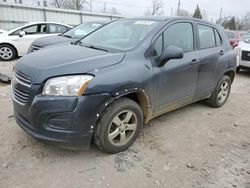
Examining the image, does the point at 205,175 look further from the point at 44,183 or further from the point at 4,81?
the point at 4,81

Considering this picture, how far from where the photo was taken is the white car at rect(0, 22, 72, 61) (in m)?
8.80

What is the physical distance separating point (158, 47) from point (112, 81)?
0.97 m

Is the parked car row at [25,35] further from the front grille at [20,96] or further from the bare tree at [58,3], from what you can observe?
the bare tree at [58,3]

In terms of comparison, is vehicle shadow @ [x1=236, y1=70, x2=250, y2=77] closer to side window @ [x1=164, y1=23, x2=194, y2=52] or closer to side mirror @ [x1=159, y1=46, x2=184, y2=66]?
side window @ [x1=164, y1=23, x2=194, y2=52]

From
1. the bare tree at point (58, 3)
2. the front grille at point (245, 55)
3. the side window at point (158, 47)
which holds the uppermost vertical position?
the bare tree at point (58, 3)

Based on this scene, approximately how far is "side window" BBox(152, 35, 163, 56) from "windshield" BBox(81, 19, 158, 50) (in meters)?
0.18

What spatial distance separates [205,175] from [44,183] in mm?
1780

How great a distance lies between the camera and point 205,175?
9.19ft

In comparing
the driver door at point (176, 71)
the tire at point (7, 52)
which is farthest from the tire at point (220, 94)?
the tire at point (7, 52)

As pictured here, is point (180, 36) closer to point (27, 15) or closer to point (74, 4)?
point (27, 15)

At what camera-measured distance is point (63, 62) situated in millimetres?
2723

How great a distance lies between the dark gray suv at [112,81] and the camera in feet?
8.36

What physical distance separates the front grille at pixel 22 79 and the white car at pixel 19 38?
22.0 ft

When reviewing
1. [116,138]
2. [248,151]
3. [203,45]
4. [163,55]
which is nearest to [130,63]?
[163,55]
